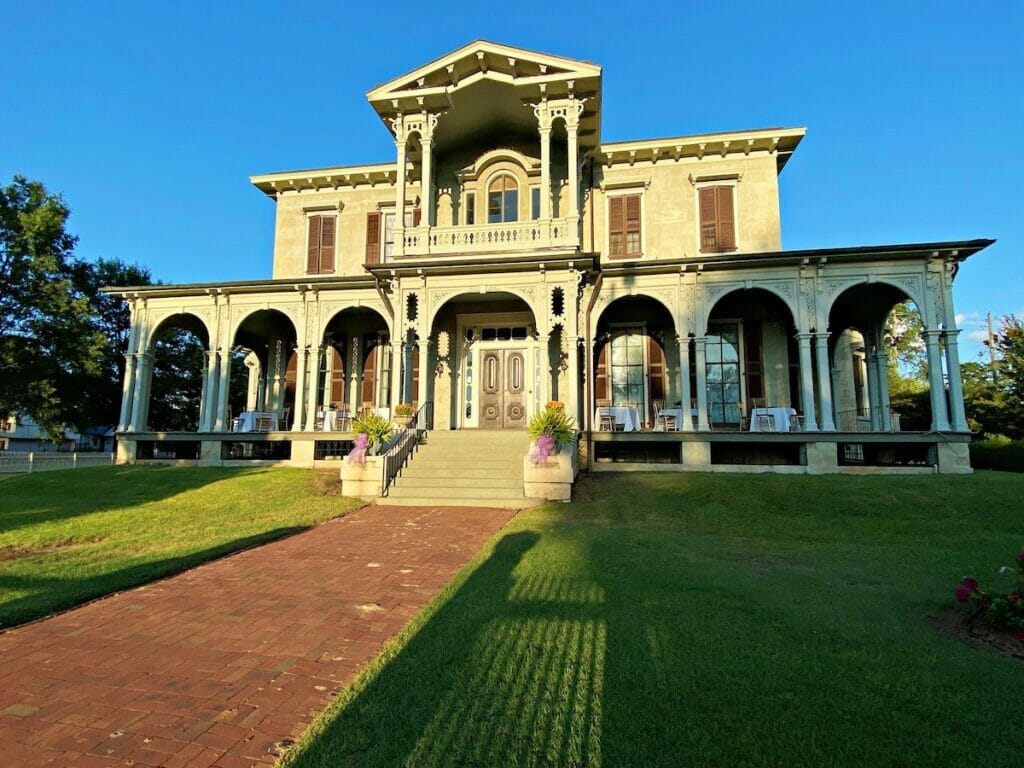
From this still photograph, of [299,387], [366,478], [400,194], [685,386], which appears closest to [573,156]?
[400,194]

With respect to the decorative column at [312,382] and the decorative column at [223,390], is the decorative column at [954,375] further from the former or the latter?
the decorative column at [223,390]

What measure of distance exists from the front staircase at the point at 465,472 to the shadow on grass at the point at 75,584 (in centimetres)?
429

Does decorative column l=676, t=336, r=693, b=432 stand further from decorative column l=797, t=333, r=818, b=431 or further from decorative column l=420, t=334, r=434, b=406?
decorative column l=420, t=334, r=434, b=406

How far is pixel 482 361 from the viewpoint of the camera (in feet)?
53.8

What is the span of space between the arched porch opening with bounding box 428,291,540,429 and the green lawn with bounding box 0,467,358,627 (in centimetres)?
437

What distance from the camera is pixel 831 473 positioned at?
44.7 ft

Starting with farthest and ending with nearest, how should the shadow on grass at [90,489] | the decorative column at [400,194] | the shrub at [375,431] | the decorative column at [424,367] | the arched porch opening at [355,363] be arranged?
the arched porch opening at [355,363]
the decorative column at [400,194]
the decorative column at [424,367]
the shrub at [375,431]
the shadow on grass at [90,489]

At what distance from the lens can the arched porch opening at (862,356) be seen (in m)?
15.5

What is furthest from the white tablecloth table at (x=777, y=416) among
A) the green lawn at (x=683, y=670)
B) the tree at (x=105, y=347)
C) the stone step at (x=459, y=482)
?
the tree at (x=105, y=347)

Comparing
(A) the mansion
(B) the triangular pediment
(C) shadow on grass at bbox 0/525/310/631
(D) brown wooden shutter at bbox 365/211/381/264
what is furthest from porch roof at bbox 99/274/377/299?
(C) shadow on grass at bbox 0/525/310/631

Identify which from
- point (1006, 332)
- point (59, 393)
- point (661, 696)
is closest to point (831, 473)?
point (661, 696)

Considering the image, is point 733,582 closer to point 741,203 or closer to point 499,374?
point 499,374

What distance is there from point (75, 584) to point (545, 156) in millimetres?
12864

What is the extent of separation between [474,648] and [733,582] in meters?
2.95
